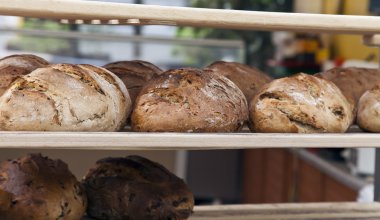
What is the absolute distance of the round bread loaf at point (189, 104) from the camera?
1422mm

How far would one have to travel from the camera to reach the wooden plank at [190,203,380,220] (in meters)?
1.79

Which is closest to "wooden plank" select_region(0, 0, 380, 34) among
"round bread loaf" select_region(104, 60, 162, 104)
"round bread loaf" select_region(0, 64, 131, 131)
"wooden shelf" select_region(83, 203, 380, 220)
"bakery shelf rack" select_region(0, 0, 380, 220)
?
"bakery shelf rack" select_region(0, 0, 380, 220)

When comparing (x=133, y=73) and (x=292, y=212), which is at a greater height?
(x=133, y=73)

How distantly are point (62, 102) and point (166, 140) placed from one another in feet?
0.77

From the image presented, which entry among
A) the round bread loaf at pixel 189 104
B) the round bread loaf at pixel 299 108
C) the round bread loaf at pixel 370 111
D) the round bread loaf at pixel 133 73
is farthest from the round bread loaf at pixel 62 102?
the round bread loaf at pixel 370 111

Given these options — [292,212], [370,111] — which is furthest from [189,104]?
[292,212]

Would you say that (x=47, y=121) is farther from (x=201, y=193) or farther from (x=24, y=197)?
(x=201, y=193)

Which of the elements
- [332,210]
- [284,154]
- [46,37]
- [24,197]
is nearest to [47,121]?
[24,197]

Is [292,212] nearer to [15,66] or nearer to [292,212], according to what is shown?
[292,212]

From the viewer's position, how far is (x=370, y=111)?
1618 millimetres

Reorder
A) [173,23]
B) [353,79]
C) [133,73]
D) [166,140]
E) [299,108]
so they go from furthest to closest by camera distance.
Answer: [353,79] < [133,73] < [299,108] < [173,23] < [166,140]

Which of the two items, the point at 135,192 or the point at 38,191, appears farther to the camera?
the point at 135,192

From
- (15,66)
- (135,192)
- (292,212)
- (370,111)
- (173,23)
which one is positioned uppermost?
(173,23)

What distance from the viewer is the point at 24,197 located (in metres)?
1.46
